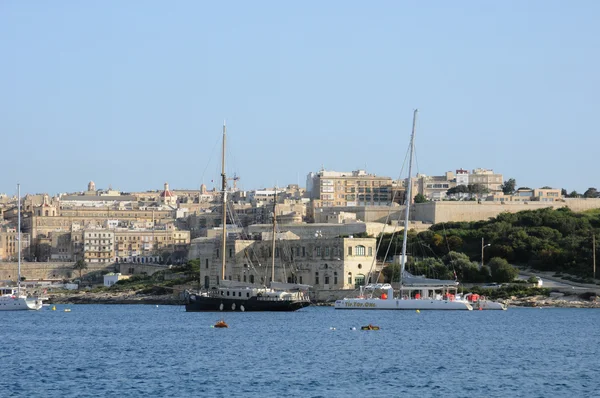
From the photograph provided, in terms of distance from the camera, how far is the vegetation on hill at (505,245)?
7406cm

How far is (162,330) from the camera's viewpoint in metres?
50.3

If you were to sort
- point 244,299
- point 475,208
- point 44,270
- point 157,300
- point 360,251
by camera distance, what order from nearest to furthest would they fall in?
point 244,299 → point 360,251 → point 157,300 → point 475,208 → point 44,270

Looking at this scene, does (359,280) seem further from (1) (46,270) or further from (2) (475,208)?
(1) (46,270)

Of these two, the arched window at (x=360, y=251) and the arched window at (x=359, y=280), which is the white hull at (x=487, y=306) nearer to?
the arched window at (x=359, y=280)

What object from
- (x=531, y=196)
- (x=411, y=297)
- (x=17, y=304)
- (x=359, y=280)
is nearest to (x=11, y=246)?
(x=531, y=196)

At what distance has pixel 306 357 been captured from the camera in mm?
37812

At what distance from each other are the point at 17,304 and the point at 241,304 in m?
16.0

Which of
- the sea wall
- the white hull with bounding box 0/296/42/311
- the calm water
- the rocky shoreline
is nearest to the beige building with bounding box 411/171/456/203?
the sea wall

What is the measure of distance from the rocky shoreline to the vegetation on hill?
3972mm

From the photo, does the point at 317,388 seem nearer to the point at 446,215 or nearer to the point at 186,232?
the point at 446,215

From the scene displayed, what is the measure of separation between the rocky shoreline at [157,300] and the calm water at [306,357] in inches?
374

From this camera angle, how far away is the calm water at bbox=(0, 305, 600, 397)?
1220 inches

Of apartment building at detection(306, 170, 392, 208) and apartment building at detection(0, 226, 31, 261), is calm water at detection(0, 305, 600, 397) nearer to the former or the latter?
apartment building at detection(306, 170, 392, 208)

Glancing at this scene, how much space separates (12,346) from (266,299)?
21.0 metres
